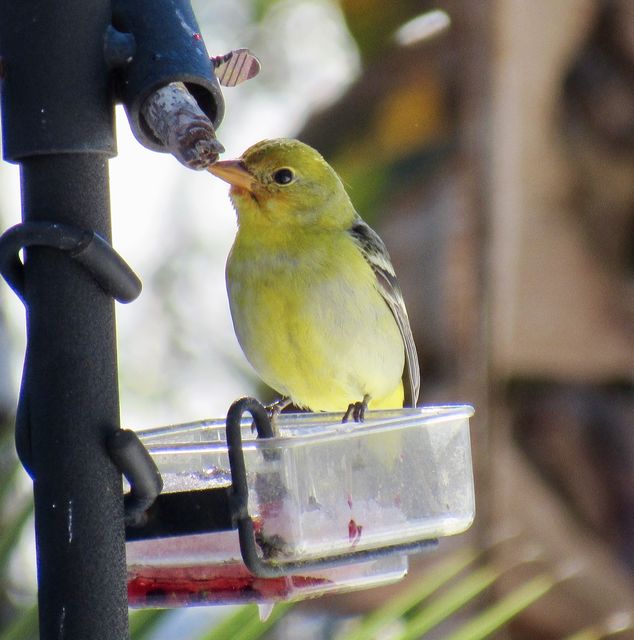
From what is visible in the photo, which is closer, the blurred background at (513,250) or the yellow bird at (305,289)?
the yellow bird at (305,289)

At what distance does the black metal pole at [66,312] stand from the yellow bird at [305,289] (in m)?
1.64

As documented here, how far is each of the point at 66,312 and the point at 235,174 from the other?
6.21ft

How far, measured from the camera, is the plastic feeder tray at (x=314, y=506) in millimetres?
2488

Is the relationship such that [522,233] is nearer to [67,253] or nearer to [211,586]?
[211,586]

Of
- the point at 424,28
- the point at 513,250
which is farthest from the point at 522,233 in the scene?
the point at 424,28

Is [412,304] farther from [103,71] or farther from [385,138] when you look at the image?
[103,71]

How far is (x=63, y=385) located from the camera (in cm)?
209

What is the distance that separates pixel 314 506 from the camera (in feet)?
8.32

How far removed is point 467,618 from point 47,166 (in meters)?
5.11

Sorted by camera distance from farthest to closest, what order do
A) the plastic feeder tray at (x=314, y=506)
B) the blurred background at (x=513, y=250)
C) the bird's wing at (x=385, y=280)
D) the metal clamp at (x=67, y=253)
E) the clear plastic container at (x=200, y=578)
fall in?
the blurred background at (x=513, y=250) → the bird's wing at (x=385, y=280) → the clear plastic container at (x=200, y=578) → the plastic feeder tray at (x=314, y=506) → the metal clamp at (x=67, y=253)

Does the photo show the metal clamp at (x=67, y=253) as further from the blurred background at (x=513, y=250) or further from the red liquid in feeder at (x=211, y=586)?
the blurred background at (x=513, y=250)

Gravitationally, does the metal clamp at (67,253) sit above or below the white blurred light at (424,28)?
below

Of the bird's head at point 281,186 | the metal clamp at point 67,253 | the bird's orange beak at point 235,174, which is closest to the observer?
the metal clamp at point 67,253

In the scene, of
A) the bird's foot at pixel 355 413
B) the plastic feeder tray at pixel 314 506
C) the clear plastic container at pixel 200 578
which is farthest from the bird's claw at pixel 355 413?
the clear plastic container at pixel 200 578
